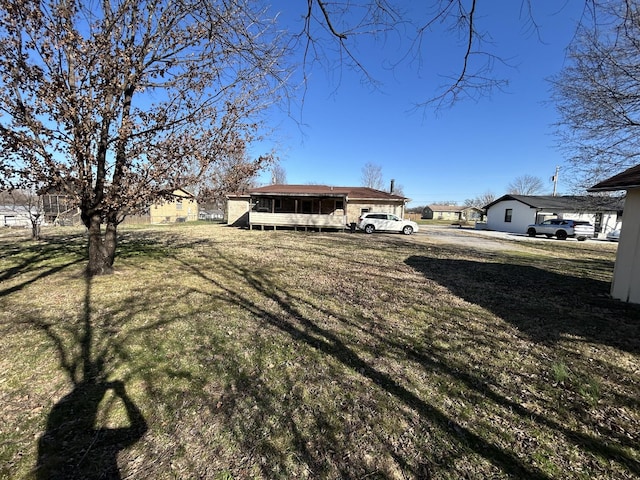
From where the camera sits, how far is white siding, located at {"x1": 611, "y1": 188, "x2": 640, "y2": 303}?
569 cm

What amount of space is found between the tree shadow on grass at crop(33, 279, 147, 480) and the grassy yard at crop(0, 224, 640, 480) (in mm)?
14

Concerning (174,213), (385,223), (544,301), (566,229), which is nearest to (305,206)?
(385,223)

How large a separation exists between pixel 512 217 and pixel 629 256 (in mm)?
28609

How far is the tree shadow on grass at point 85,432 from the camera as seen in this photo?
6.39 feet

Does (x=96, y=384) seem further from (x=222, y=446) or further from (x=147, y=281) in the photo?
(x=147, y=281)

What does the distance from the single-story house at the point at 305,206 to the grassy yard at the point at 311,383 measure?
1462cm

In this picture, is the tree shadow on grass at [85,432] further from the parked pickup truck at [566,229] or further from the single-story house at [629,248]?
the parked pickup truck at [566,229]

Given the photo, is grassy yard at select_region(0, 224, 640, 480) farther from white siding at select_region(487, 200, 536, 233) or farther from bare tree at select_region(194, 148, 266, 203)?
white siding at select_region(487, 200, 536, 233)

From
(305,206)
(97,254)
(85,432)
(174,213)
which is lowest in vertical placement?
(85,432)

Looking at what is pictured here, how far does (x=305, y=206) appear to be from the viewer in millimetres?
24375

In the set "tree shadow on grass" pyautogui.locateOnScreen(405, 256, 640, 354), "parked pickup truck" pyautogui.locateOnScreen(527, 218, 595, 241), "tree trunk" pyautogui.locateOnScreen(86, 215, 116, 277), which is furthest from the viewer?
"parked pickup truck" pyautogui.locateOnScreen(527, 218, 595, 241)

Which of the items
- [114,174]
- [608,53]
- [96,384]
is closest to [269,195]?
[114,174]

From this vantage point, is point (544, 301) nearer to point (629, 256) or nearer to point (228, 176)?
point (629, 256)

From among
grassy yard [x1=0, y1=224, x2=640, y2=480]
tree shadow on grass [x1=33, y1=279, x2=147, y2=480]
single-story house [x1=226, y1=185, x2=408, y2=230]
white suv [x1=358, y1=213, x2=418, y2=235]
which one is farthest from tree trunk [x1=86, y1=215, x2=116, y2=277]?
white suv [x1=358, y1=213, x2=418, y2=235]
